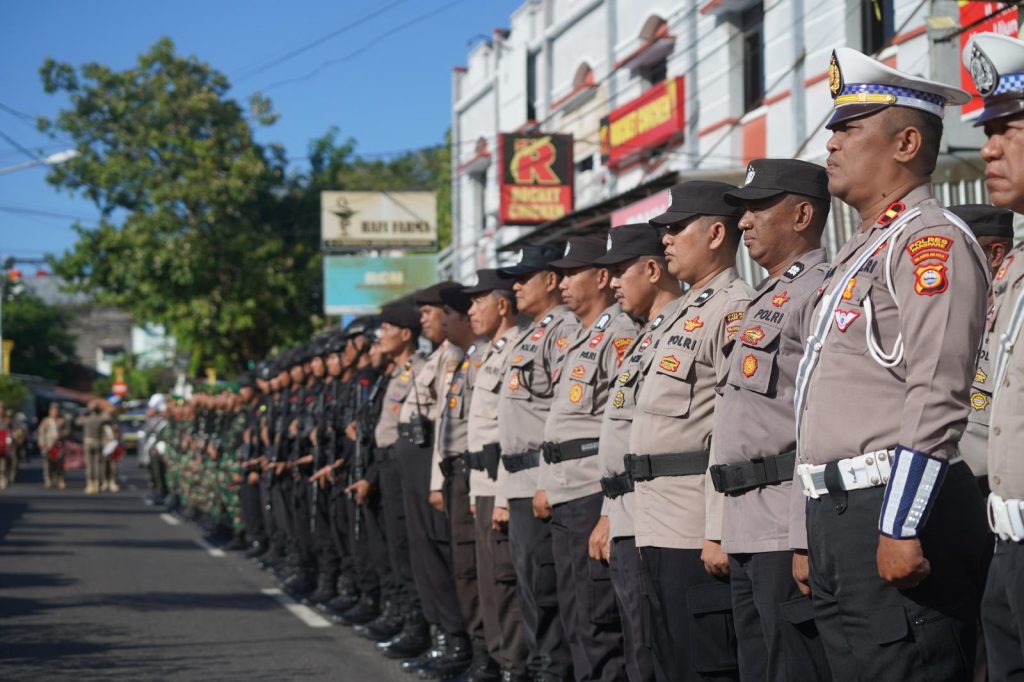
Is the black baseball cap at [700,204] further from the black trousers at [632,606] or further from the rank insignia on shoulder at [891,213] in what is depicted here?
the rank insignia on shoulder at [891,213]

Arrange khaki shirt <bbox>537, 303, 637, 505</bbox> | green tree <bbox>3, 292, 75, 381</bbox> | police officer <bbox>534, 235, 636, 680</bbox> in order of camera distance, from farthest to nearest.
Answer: green tree <bbox>3, 292, 75, 381</bbox>
khaki shirt <bbox>537, 303, 637, 505</bbox>
police officer <bbox>534, 235, 636, 680</bbox>

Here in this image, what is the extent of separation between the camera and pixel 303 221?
3684cm

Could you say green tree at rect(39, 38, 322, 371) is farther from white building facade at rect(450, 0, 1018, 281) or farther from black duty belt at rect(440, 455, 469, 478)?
black duty belt at rect(440, 455, 469, 478)

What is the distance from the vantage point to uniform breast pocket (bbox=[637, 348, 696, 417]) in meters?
5.12

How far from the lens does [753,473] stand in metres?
4.46

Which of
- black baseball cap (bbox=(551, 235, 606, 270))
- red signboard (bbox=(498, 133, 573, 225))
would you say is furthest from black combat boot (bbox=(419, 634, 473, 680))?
red signboard (bbox=(498, 133, 573, 225))

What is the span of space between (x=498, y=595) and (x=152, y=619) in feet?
12.2

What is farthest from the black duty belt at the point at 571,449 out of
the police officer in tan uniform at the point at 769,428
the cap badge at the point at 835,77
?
the cap badge at the point at 835,77

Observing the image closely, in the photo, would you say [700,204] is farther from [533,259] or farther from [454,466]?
[454,466]

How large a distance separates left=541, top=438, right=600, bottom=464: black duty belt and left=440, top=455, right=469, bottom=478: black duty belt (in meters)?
1.77

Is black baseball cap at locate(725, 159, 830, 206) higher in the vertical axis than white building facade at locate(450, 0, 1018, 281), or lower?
lower

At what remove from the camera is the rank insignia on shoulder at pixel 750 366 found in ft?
14.6

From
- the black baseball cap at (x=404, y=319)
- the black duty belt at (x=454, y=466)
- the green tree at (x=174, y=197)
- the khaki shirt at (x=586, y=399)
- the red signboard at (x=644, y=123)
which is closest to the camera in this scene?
the khaki shirt at (x=586, y=399)

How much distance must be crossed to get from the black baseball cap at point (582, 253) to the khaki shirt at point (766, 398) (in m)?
2.09
